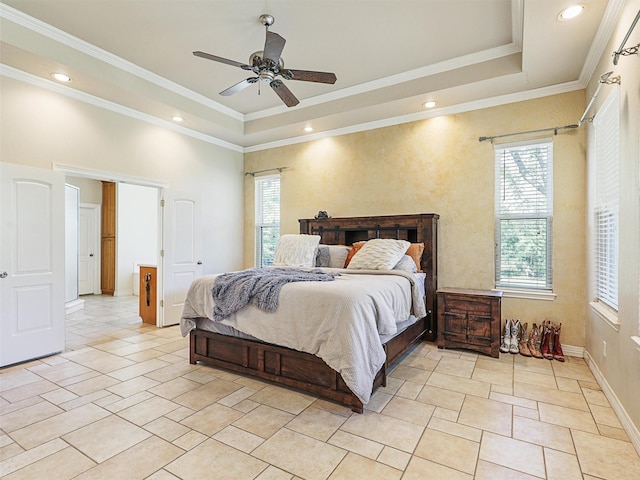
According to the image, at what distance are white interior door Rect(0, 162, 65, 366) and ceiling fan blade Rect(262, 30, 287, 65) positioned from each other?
8.91ft

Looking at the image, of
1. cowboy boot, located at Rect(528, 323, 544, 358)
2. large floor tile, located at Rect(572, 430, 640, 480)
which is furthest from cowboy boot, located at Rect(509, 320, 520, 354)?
large floor tile, located at Rect(572, 430, 640, 480)

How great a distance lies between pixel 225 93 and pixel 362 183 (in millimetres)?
2376

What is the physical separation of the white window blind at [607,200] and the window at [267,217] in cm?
432

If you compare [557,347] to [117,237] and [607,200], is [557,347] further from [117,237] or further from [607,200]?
[117,237]

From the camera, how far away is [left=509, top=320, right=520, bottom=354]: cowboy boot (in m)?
3.67

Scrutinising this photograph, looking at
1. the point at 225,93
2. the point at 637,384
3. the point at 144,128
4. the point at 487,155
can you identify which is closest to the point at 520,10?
the point at 487,155

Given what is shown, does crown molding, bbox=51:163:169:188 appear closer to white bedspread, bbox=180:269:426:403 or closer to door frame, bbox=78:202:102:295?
white bedspread, bbox=180:269:426:403

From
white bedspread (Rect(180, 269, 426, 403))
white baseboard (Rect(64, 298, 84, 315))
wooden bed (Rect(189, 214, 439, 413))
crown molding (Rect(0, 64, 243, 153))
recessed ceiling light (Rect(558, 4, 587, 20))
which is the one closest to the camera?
white bedspread (Rect(180, 269, 426, 403))

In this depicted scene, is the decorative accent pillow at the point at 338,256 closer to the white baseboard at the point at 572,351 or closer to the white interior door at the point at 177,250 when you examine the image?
the white interior door at the point at 177,250

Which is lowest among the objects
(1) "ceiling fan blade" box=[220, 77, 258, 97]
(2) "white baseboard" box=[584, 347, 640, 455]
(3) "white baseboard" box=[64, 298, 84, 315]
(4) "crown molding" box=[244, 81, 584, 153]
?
(3) "white baseboard" box=[64, 298, 84, 315]

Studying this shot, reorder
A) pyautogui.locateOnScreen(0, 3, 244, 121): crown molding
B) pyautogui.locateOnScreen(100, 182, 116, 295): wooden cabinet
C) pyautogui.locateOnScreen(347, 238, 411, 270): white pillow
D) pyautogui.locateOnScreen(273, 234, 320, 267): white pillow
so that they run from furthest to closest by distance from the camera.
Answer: pyautogui.locateOnScreen(100, 182, 116, 295): wooden cabinet, pyautogui.locateOnScreen(273, 234, 320, 267): white pillow, pyautogui.locateOnScreen(347, 238, 411, 270): white pillow, pyautogui.locateOnScreen(0, 3, 244, 121): crown molding

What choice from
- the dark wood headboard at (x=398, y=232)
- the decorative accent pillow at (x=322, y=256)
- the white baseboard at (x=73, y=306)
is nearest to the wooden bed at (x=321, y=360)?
the dark wood headboard at (x=398, y=232)

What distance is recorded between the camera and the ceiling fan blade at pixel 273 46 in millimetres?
2578

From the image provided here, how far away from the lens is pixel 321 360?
2.57 metres
